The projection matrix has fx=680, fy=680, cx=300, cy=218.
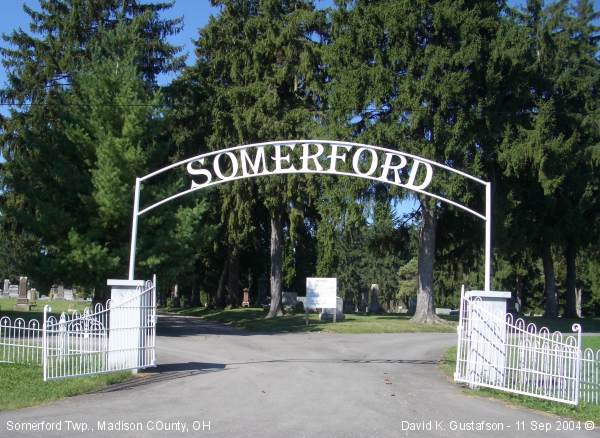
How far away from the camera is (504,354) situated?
13273mm

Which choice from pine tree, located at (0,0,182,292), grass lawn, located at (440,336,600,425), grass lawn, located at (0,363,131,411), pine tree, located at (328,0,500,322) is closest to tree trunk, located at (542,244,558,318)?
pine tree, located at (328,0,500,322)

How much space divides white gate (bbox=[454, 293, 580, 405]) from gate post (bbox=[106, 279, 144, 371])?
21.5ft

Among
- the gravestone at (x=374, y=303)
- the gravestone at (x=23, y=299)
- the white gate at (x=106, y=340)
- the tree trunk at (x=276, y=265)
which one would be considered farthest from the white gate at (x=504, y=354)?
the gravestone at (x=23, y=299)

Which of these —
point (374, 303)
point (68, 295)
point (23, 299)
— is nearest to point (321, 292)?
point (374, 303)

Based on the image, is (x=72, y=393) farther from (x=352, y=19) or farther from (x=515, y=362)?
(x=352, y=19)

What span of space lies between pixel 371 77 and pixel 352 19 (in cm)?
323

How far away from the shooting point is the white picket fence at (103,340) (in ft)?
42.1

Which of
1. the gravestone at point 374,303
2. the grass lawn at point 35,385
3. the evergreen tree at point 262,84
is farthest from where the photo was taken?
the gravestone at point 374,303

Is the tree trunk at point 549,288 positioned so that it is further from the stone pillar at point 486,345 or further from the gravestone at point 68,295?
the gravestone at point 68,295

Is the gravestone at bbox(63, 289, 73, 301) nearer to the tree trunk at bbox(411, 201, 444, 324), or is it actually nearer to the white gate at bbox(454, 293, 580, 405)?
the tree trunk at bbox(411, 201, 444, 324)

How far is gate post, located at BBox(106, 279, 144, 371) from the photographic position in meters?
13.9

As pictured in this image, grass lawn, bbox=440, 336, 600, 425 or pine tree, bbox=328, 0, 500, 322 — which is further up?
pine tree, bbox=328, 0, 500, 322

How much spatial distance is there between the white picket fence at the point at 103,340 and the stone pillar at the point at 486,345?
21.4 ft

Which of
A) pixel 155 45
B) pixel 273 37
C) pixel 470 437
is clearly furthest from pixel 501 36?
pixel 470 437
